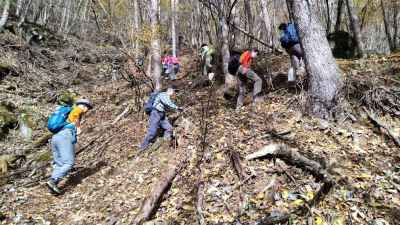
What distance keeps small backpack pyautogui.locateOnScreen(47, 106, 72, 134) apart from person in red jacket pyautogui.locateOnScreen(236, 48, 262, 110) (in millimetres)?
4020

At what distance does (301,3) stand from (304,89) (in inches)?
75.9

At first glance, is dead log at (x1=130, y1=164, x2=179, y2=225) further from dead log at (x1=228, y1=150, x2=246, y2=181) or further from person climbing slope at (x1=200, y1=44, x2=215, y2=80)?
person climbing slope at (x1=200, y1=44, x2=215, y2=80)

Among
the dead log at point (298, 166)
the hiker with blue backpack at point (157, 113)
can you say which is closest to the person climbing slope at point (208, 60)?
the hiker with blue backpack at point (157, 113)

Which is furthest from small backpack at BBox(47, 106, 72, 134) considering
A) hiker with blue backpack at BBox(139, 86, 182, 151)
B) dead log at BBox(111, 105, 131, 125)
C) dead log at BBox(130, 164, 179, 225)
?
dead log at BBox(111, 105, 131, 125)

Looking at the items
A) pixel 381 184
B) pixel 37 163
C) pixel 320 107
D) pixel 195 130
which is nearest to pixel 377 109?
pixel 320 107

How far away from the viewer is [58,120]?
25.4 ft

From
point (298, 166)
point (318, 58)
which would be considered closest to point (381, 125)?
point (318, 58)

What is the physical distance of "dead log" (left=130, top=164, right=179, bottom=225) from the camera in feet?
19.6

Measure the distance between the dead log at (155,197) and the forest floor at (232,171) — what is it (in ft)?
0.33

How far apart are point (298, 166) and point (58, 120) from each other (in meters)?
4.64

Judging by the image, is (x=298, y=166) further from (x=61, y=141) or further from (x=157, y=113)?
(x=61, y=141)

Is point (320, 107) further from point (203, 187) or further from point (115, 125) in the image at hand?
point (115, 125)

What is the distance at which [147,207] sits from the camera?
615 centimetres

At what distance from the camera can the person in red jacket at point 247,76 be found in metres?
9.37
